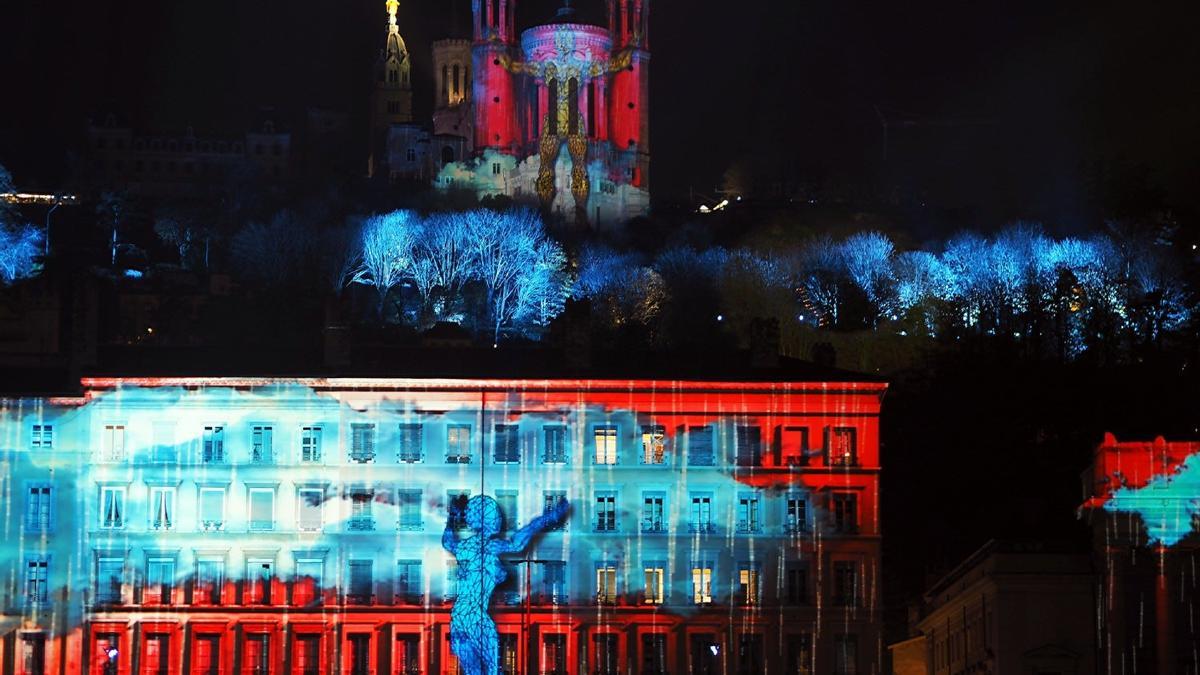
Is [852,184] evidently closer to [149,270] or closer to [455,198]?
[455,198]

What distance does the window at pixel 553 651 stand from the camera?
3196 inches

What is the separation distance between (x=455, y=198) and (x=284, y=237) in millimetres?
30393

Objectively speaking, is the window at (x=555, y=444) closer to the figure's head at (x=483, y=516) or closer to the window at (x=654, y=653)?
the figure's head at (x=483, y=516)

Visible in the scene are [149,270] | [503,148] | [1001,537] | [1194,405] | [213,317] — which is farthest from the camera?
[503,148]

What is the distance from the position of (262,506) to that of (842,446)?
747 inches

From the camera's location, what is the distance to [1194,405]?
333 feet

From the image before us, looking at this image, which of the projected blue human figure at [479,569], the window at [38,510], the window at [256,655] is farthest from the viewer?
the window at [38,510]

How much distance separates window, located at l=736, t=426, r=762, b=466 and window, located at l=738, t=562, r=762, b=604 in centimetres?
337

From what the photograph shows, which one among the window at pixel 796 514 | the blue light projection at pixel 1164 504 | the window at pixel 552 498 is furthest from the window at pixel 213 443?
the blue light projection at pixel 1164 504

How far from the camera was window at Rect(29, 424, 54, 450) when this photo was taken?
270ft

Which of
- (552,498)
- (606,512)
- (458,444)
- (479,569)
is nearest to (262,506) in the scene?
(458,444)

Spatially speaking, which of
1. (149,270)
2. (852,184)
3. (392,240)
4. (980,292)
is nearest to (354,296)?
(392,240)

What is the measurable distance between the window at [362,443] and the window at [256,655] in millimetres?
6485

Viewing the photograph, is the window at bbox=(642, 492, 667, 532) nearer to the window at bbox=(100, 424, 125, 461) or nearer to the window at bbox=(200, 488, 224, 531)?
the window at bbox=(200, 488, 224, 531)
